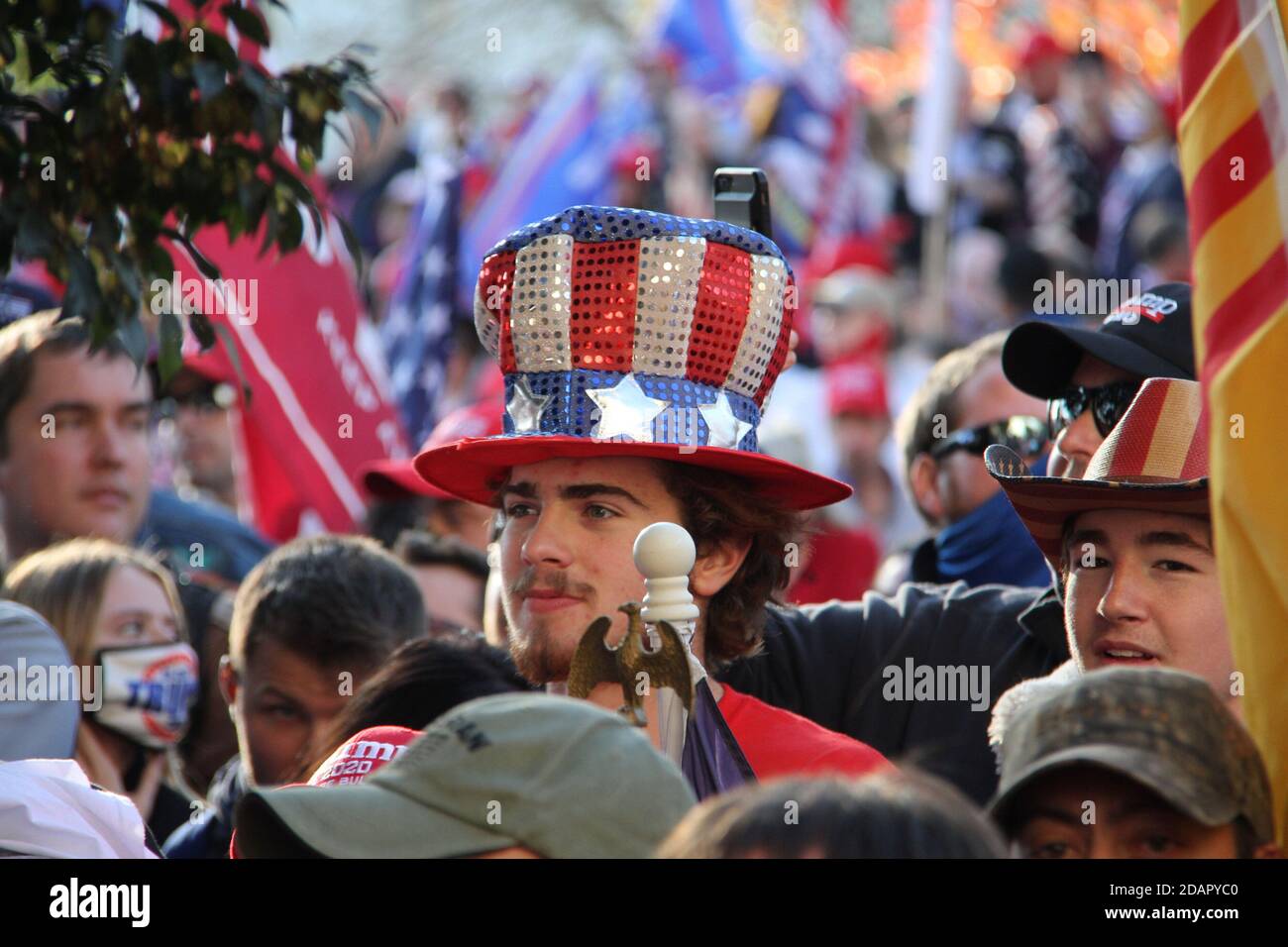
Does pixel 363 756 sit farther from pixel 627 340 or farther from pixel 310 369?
pixel 310 369

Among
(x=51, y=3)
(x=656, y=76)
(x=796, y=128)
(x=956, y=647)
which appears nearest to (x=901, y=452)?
(x=956, y=647)

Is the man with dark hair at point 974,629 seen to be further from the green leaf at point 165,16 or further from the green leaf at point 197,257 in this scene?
the green leaf at point 165,16

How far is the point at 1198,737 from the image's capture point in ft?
7.95

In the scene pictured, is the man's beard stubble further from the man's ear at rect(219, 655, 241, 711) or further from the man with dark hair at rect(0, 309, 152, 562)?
the man with dark hair at rect(0, 309, 152, 562)

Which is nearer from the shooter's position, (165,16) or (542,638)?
(542,638)

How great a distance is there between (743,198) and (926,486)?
5.30 feet

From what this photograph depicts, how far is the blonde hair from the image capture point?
4.73m

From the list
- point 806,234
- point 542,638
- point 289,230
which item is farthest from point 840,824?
point 806,234

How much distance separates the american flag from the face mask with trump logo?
3706 millimetres

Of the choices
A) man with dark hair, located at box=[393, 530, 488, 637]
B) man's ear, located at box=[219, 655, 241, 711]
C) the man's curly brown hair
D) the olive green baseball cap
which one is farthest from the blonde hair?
the olive green baseball cap

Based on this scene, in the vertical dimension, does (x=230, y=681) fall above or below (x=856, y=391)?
below

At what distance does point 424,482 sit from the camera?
590 centimetres

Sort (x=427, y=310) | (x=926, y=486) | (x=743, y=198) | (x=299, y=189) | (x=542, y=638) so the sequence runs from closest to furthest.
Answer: (x=542, y=638) < (x=299, y=189) < (x=743, y=198) < (x=926, y=486) < (x=427, y=310)
